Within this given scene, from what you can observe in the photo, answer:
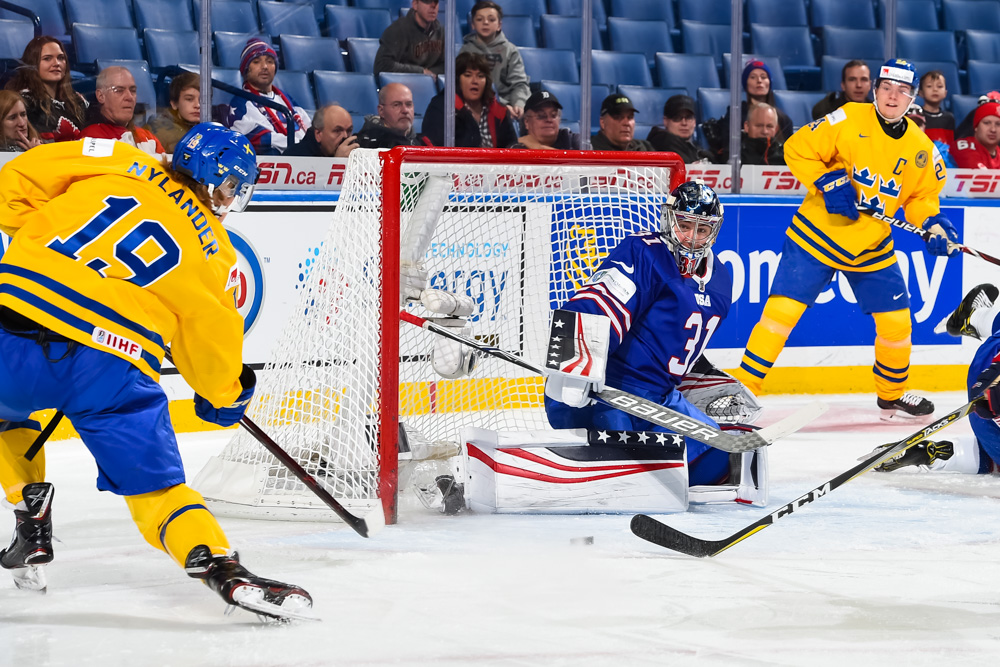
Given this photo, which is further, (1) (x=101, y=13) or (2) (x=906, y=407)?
(2) (x=906, y=407)

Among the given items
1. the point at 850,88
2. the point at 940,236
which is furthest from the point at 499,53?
the point at 940,236

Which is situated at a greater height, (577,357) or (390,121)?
(390,121)

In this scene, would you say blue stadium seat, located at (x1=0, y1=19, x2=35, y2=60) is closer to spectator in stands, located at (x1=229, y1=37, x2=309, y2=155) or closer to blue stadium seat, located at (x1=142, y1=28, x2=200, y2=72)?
blue stadium seat, located at (x1=142, y1=28, x2=200, y2=72)

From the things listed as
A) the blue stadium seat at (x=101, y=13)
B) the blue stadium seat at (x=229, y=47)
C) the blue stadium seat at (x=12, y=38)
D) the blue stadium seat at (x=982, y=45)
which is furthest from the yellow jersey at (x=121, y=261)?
the blue stadium seat at (x=982, y=45)

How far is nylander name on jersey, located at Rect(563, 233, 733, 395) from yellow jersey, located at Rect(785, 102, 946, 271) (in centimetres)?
131

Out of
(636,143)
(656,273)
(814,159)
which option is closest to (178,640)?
(656,273)

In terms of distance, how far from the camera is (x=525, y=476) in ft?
10.1

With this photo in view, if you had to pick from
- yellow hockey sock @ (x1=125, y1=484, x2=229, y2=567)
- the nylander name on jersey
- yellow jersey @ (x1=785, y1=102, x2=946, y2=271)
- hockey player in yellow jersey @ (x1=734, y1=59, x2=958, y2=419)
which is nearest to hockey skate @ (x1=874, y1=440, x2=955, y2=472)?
the nylander name on jersey

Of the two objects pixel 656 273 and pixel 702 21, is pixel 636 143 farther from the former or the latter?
pixel 656 273

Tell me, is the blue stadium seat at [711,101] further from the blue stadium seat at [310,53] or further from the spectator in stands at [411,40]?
the blue stadium seat at [310,53]

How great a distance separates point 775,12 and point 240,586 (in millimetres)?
4190

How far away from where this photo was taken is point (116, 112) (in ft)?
13.8

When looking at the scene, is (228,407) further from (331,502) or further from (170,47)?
(170,47)

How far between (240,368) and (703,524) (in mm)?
1331
